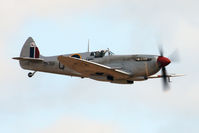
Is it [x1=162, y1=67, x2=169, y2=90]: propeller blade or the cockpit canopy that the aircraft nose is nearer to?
[x1=162, y1=67, x2=169, y2=90]: propeller blade

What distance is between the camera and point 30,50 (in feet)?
90.4

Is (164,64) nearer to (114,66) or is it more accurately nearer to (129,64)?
(129,64)

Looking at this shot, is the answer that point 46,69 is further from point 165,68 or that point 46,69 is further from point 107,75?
point 165,68

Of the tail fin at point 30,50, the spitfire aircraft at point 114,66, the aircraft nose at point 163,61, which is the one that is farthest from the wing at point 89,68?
the tail fin at point 30,50

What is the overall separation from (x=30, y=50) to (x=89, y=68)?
573 centimetres

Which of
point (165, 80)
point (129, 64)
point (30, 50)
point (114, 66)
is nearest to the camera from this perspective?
point (129, 64)

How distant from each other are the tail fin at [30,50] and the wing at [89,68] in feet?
14.4

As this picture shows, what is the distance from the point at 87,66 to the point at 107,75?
56.3 inches

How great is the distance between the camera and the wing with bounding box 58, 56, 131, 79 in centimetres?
2247

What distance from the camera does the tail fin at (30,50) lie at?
2731 cm

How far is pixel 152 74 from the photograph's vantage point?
23.6 meters

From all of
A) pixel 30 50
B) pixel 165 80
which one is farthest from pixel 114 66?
pixel 30 50

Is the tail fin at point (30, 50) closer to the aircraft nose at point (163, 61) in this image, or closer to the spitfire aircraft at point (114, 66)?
the spitfire aircraft at point (114, 66)

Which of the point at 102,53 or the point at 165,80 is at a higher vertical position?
the point at 102,53
